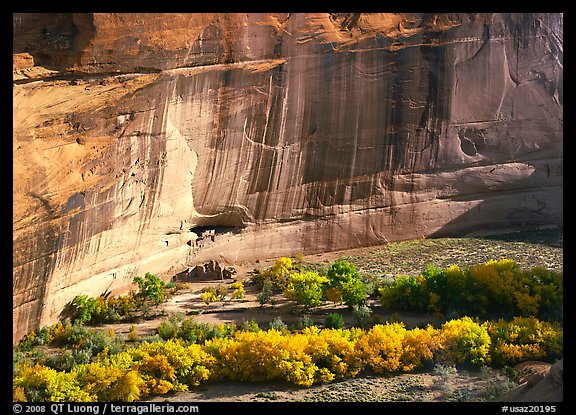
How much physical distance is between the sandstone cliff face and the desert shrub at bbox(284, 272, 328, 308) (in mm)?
3235

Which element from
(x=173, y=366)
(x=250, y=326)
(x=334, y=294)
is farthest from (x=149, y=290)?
(x=334, y=294)

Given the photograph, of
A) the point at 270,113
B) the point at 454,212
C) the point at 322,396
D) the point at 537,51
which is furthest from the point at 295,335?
the point at 537,51

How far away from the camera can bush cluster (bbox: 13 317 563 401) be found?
16812 mm

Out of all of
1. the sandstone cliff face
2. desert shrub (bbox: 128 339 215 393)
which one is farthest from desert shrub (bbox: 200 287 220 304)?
desert shrub (bbox: 128 339 215 393)

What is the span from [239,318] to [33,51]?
23.3 ft

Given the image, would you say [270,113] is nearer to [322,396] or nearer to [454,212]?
[454,212]

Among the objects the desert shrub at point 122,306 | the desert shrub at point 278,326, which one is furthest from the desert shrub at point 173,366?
the desert shrub at point 122,306

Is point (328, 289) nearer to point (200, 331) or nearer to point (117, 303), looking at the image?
point (200, 331)

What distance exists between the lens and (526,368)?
59.1ft

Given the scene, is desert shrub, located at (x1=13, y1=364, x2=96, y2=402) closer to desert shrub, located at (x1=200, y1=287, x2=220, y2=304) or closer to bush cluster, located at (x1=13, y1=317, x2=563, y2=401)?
bush cluster, located at (x1=13, y1=317, x2=563, y2=401)

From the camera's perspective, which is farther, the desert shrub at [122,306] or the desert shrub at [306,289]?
the desert shrub at [306,289]

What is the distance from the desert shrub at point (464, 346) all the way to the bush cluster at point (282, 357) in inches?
0.8

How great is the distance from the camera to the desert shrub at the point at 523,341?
60.3 feet

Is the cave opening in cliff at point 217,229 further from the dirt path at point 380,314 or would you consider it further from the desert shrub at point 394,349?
the desert shrub at point 394,349
